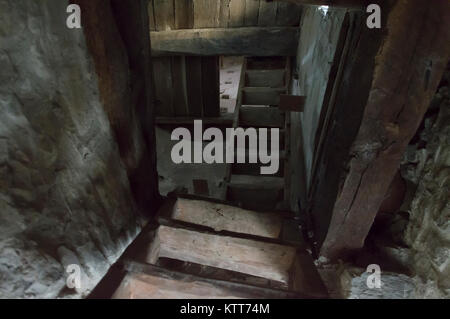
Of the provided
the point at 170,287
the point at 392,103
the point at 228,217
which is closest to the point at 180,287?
the point at 170,287

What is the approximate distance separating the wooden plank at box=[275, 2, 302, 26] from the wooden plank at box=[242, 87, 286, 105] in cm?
89

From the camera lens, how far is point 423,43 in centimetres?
110

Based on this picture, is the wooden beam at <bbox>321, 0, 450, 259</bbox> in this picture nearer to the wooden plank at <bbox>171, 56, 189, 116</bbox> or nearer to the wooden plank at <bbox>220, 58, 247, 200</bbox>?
the wooden plank at <bbox>220, 58, 247, 200</bbox>

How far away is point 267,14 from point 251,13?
0.22m

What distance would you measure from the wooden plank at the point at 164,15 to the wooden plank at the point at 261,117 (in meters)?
1.61

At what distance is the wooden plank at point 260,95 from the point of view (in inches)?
156

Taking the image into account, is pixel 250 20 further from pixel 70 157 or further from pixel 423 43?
pixel 70 157

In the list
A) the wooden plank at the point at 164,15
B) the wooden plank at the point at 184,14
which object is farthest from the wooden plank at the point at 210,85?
the wooden plank at the point at 164,15

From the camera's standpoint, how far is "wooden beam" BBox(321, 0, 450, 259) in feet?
3.53

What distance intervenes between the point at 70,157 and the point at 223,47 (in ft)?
10.4

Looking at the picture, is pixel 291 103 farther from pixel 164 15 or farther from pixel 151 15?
pixel 151 15

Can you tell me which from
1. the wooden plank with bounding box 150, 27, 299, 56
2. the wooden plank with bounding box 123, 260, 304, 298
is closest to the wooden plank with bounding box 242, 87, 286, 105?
the wooden plank with bounding box 150, 27, 299, 56

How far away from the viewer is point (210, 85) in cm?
453
